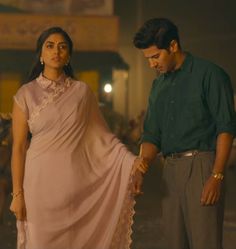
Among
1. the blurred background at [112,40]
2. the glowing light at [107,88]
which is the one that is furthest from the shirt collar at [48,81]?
the glowing light at [107,88]

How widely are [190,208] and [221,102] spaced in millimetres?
502

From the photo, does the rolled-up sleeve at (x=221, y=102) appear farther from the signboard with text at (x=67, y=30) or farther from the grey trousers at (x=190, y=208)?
the signboard with text at (x=67, y=30)

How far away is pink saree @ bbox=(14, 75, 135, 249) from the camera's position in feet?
9.84

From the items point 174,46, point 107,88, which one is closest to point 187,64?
point 174,46

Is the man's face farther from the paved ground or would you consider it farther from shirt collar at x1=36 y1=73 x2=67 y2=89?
the paved ground

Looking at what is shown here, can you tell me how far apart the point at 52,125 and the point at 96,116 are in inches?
10.4

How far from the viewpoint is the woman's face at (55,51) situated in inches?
119

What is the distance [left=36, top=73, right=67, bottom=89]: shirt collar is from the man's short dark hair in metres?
0.58

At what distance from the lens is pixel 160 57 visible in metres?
2.66

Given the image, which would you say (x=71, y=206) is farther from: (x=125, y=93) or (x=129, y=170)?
(x=125, y=93)

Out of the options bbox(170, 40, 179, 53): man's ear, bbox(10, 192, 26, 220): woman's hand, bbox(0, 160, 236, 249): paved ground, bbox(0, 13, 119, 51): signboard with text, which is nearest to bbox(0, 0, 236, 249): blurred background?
bbox(0, 13, 119, 51): signboard with text

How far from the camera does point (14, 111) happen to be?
9.90 ft

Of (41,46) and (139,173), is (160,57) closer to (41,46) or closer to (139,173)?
(139,173)

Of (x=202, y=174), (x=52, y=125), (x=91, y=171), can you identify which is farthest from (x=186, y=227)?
(x=52, y=125)
